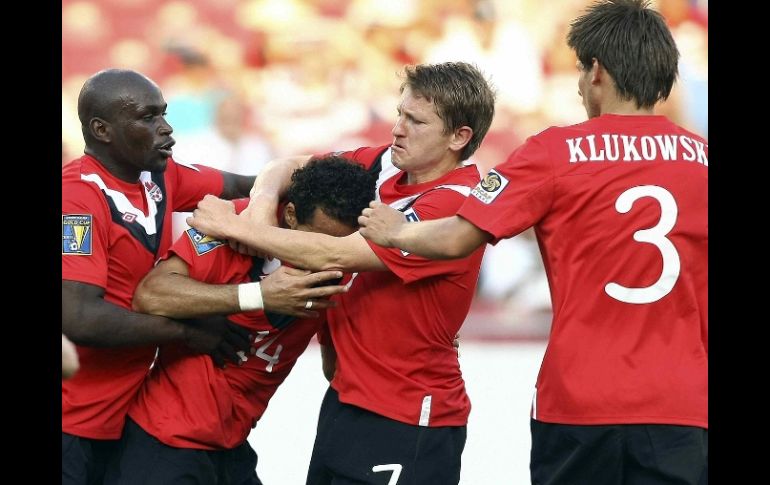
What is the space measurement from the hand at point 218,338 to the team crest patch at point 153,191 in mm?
547

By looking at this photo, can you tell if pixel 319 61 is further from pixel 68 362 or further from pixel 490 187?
pixel 68 362

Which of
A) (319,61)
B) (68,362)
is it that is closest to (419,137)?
(68,362)

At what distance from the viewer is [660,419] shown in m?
3.23

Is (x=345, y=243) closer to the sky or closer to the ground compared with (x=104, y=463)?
closer to the sky

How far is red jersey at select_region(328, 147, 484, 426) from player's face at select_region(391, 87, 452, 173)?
12cm

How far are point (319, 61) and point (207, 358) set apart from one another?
691 centimetres

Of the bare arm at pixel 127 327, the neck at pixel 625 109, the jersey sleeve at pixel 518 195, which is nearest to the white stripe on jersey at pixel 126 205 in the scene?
the bare arm at pixel 127 327

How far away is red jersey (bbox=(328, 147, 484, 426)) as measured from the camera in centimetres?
377

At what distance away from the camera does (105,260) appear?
374cm

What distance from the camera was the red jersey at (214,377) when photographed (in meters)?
3.79

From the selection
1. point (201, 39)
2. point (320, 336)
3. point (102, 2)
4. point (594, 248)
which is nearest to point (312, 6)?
point (201, 39)

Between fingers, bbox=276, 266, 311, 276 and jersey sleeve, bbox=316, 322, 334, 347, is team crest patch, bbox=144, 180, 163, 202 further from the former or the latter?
Result: jersey sleeve, bbox=316, 322, 334, 347
